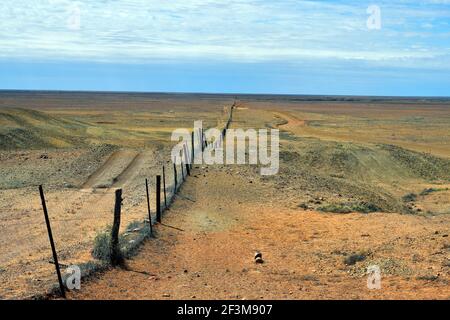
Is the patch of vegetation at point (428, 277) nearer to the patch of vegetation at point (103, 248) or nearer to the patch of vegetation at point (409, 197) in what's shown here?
the patch of vegetation at point (103, 248)

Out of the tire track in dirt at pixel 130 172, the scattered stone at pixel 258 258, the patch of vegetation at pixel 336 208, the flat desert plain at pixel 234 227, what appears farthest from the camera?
the tire track in dirt at pixel 130 172

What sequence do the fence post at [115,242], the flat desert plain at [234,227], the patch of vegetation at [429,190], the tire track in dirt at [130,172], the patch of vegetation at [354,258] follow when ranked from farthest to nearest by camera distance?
the patch of vegetation at [429,190] → the tire track in dirt at [130,172] → the patch of vegetation at [354,258] → the fence post at [115,242] → the flat desert plain at [234,227]

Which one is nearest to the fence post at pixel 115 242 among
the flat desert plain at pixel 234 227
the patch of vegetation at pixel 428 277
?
the flat desert plain at pixel 234 227

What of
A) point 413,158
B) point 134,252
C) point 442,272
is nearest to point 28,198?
point 134,252

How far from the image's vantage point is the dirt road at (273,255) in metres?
10.2

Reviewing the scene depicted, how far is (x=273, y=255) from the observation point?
1372 centimetres

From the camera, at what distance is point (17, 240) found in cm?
1439

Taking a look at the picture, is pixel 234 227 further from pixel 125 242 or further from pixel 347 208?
pixel 347 208

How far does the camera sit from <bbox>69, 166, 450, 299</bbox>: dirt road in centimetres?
1017

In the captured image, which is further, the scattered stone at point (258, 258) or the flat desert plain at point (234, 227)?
the scattered stone at point (258, 258)

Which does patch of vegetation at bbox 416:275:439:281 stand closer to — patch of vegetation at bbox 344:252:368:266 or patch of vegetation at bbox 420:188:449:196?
patch of vegetation at bbox 344:252:368:266

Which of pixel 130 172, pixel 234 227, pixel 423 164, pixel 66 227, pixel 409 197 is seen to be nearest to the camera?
pixel 66 227

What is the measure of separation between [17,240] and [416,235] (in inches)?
399

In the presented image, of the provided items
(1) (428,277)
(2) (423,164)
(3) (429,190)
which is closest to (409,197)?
(3) (429,190)
